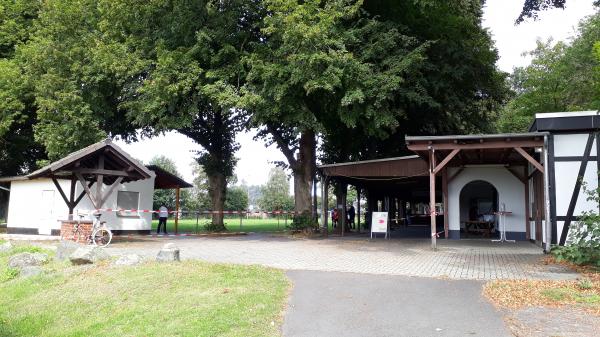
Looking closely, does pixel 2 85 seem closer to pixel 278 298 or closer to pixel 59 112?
pixel 59 112

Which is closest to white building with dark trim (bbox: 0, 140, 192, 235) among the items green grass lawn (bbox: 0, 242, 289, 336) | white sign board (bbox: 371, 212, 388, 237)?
white sign board (bbox: 371, 212, 388, 237)

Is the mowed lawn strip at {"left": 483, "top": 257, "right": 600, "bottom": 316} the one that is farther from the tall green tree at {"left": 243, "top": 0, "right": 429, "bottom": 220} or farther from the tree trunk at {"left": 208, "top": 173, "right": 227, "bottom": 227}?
the tree trunk at {"left": 208, "top": 173, "right": 227, "bottom": 227}

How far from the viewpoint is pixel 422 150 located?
1488 cm

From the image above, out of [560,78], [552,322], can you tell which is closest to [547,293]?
[552,322]

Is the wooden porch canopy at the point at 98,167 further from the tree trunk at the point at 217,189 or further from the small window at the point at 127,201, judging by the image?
the tree trunk at the point at 217,189

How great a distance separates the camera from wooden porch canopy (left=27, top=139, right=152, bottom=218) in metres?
15.5

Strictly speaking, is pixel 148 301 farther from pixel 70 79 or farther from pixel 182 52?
pixel 70 79

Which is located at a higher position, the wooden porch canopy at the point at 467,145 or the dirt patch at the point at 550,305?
the wooden porch canopy at the point at 467,145

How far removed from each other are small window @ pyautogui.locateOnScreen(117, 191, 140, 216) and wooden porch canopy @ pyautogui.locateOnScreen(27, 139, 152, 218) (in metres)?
4.97

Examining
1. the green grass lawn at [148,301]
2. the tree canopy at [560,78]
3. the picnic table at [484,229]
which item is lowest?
the green grass lawn at [148,301]

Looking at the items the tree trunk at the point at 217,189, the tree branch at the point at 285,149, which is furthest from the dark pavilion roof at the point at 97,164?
the tree trunk at the point at 217,189

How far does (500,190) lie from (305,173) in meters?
8.63

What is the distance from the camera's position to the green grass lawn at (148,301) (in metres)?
6.34

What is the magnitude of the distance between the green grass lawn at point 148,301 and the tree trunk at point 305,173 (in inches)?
511
